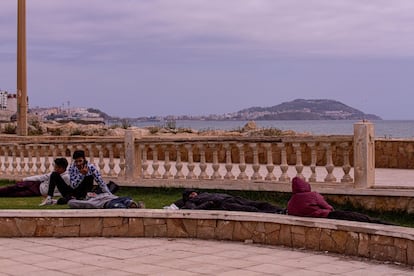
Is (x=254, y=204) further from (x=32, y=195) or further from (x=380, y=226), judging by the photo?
(x=32, y=195)

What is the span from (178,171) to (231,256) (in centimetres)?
540

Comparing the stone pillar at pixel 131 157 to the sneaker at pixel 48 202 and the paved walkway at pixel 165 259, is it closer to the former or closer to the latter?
the sneaker at pixel 48 202

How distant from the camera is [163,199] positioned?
13391mm

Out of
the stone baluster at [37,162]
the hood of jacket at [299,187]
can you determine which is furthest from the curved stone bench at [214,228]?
the stone baluster at [37,162]

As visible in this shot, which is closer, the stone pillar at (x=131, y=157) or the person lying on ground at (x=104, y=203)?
the person lying on ground at (x=104, y=203)

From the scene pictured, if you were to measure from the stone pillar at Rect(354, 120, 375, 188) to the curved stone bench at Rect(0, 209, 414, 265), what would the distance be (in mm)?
2830

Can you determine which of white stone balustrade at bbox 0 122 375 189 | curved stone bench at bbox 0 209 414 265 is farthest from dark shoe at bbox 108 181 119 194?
curved stone bench at bbox 0 209 414 265

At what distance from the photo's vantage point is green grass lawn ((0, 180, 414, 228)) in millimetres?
11312

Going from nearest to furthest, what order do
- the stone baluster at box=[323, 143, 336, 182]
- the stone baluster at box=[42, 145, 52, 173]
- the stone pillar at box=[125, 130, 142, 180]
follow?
the stone baluster at box=[323, 143, 336, 182] → the stone pillar at box=[125, 130, 142, 180] → the stone baluster at box=[42, 145, 52, 173]

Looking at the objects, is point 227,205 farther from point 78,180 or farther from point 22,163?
point 22,163

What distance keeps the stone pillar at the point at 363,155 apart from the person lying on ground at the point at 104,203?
3.43 m

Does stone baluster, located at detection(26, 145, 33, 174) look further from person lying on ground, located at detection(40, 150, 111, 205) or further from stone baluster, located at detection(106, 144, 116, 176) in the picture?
person lying on ground, located at detection(40, 150, 111, 205)

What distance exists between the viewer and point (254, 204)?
10672 mm

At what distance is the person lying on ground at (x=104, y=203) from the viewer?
10.9 m
